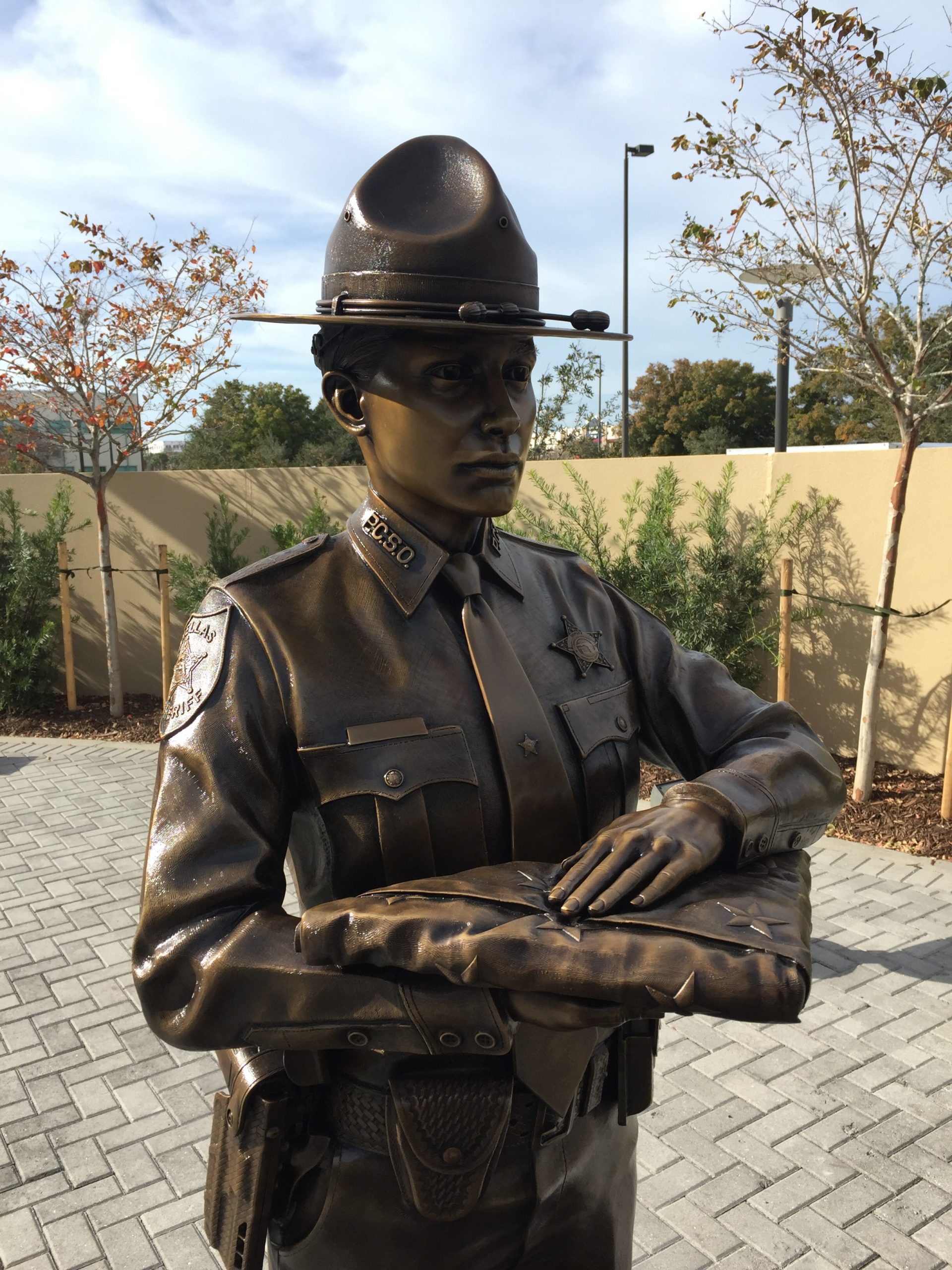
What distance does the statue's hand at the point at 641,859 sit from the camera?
128cm

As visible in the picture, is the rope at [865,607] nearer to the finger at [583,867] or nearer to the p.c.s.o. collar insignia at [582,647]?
the p.c.s.o. collar insignia at [582,647]

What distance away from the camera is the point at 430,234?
1568mm

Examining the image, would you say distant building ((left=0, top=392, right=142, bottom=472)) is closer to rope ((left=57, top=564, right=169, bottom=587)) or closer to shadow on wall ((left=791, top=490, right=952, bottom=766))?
rope ((left=57, top=564, right=169, bottom=587))

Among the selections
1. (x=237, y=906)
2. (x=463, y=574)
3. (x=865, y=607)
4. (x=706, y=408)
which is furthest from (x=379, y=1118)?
(x=706, y=408)

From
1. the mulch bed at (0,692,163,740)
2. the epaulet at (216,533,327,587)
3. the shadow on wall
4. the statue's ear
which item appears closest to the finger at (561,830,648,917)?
the epaulet at (216,533,327,587)

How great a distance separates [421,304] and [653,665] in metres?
0.81

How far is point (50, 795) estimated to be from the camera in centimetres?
816

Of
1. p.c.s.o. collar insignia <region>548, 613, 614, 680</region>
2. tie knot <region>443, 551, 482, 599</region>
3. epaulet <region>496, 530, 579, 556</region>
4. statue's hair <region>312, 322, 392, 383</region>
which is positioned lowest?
p.c.s.o. collar insignia <region>548, 613, 614, 680</region>

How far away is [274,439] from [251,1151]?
27.3m

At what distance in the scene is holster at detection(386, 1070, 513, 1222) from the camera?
4.87 ft

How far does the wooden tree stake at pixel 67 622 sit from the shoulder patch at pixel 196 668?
946 cm

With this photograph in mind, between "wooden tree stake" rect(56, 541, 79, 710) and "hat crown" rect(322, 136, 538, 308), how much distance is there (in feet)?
31.5

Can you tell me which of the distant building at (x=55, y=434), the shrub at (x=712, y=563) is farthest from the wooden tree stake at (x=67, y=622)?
the shrub at (x=712, y=563)

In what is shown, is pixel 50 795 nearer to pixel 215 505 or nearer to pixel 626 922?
pixel 215 505
